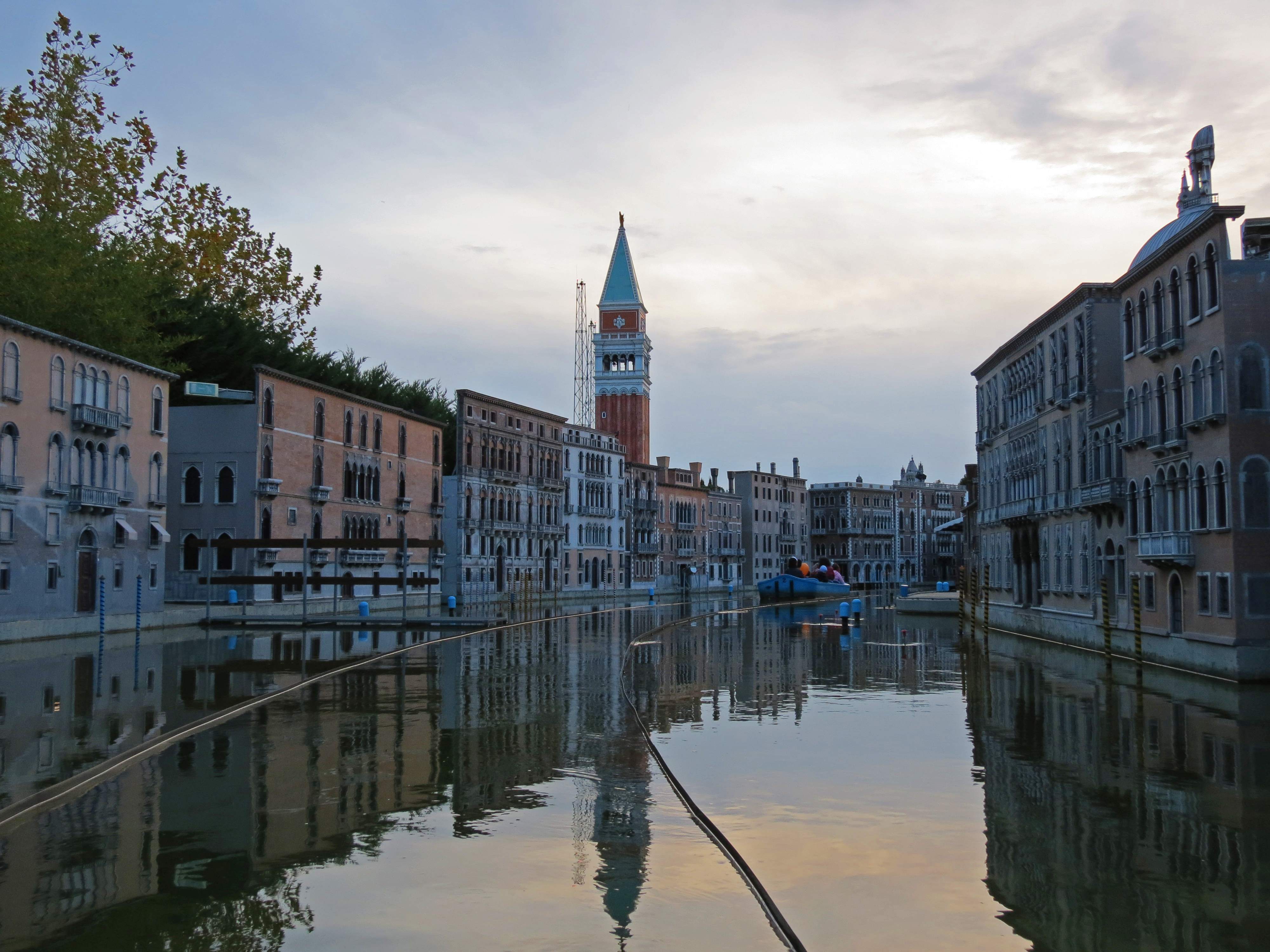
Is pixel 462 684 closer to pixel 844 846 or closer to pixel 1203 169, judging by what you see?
pixel 844 846

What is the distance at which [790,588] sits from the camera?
96625mm

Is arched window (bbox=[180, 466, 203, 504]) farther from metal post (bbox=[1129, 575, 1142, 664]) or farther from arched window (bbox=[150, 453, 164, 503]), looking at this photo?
metal post (bbox=[1129, 575, 1142, 664])

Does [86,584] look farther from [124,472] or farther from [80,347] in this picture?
[80,347]

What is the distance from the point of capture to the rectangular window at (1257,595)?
27625 millimetres

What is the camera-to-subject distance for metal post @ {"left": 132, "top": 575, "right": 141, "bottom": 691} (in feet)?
82.9

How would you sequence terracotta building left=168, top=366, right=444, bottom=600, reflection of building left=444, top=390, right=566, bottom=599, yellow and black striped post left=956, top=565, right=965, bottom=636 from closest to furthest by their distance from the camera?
terracotta building left=168, top=366, right=444, bottom=600
yellow and black striped post left=956, top=565, right=965, bottom=636
reflection of building left=444, top=390, right=566, bottom=599

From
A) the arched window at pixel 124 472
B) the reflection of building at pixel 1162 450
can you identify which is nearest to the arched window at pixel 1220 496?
the reflection of building at pixel 1162 450

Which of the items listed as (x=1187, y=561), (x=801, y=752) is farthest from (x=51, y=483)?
(x=1187, y=561)

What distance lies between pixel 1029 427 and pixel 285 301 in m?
43.9

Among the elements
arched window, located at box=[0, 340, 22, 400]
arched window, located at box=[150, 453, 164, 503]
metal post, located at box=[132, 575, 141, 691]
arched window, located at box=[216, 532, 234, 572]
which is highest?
arched window, located at box=[0, 340, 22, 400]

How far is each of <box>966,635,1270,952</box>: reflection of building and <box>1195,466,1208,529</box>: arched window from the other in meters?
5.81

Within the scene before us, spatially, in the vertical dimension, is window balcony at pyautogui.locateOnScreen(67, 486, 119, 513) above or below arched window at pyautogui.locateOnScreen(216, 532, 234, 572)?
above

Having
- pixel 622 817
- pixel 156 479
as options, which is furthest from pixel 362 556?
pixel 622 817

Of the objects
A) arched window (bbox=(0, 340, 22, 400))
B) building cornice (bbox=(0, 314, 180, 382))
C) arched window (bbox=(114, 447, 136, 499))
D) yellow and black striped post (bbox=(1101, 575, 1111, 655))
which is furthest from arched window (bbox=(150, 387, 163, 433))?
yellow and black striped post (bbox=(1101, 575, 1111, 655))
